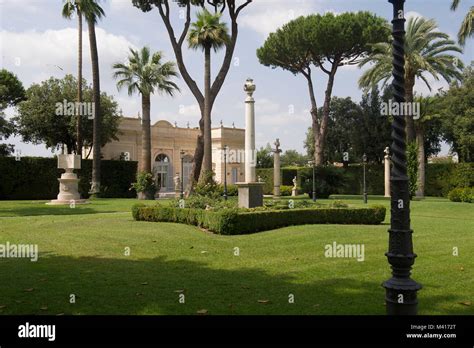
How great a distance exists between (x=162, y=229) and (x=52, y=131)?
27.7 m

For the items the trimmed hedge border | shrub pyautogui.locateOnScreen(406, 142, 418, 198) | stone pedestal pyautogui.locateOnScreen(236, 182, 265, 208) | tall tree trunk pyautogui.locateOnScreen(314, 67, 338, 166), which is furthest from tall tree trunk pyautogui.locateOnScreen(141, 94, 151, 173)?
shrub pyautogui.locateOnScreen(406, 142, 418, 198)

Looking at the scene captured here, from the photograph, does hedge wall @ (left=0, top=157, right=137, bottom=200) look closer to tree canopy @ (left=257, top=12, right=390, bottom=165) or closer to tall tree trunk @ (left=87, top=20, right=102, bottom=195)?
tall tree trunk @ (left=87, top=20, right=102, bottom=195)

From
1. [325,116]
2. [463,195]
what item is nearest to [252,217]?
[463,195]

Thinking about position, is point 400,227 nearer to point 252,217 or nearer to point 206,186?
point 252,217

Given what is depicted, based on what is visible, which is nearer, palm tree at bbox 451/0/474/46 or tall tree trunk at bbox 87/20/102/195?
palm tree at bbox 451/0/474/46

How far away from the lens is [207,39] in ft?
86.3

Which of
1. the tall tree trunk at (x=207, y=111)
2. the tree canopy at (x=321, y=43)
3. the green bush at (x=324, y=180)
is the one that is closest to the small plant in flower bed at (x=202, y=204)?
the tall tree trunk at (x=207, y=111)

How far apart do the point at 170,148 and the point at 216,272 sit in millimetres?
39976

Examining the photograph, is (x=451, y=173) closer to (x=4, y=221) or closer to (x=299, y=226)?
(x=299, y=226)

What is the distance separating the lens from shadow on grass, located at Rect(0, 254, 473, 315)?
221 inches

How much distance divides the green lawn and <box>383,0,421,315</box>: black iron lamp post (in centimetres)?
106
